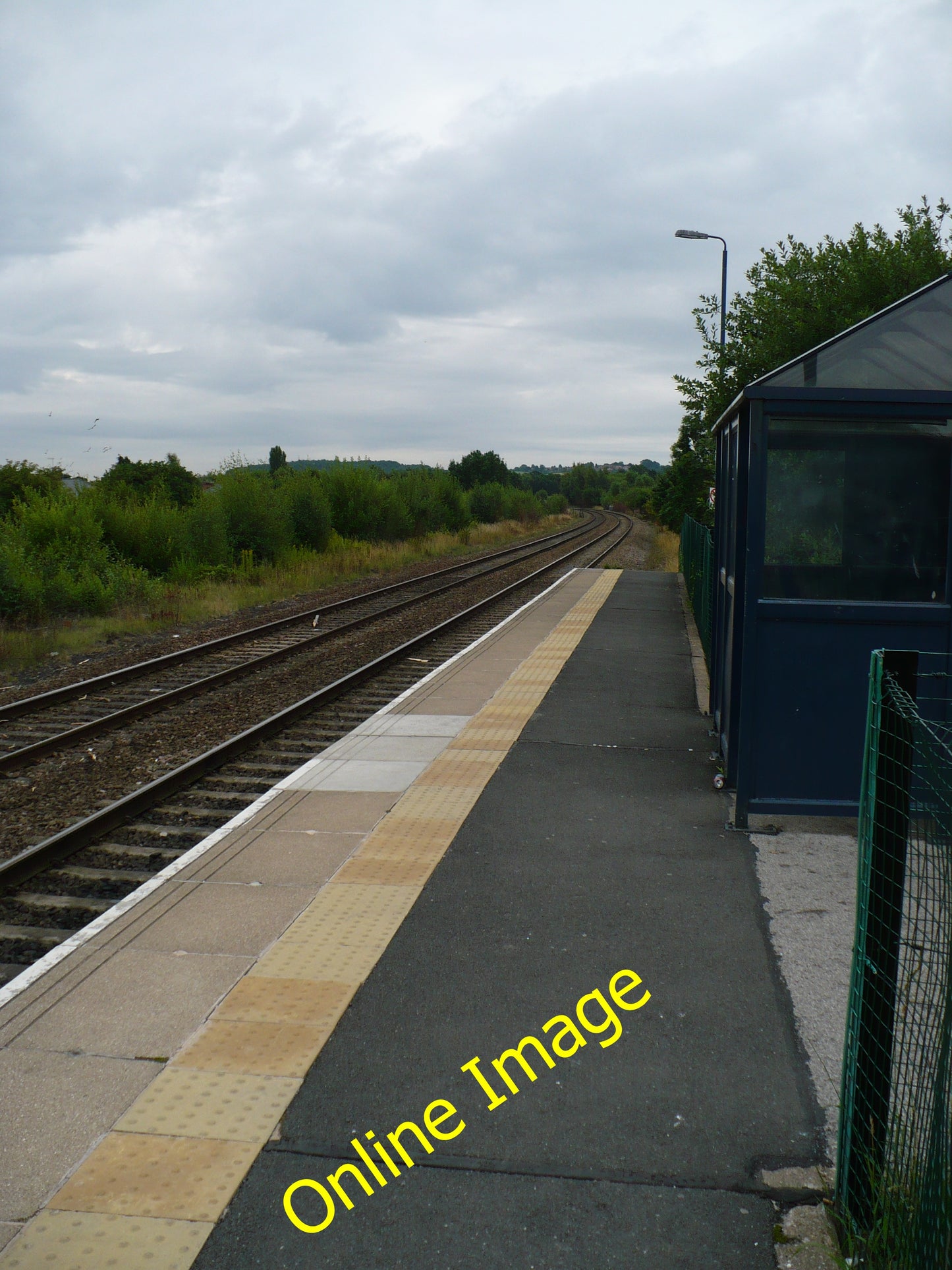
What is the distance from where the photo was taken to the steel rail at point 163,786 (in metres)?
5.86

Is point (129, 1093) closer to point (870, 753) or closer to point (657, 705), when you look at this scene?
point (870, 753)

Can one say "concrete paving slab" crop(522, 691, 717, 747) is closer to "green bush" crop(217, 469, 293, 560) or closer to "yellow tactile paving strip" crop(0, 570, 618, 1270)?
"yellow tactile paving strip" crop(0, 570, 618, 1270)

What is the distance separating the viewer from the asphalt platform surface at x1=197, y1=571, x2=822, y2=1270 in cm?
271

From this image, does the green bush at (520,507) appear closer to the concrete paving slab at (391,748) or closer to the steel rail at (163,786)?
the steel rail at (163,786)

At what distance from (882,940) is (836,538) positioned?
3.41 metres

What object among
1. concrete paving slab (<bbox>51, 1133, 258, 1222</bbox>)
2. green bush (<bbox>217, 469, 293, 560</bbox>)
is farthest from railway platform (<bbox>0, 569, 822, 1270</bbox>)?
green bush (<bbox>217, 469, 293, 560</bbox>)

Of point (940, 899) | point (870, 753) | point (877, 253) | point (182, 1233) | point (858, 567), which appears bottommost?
point (182, 1233)

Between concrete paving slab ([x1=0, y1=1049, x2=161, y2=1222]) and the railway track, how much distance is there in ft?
4.26

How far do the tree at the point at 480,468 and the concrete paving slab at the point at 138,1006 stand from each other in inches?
3378

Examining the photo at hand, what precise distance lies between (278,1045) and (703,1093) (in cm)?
148

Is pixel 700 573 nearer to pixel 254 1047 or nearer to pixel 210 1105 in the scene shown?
pixel 254 1047

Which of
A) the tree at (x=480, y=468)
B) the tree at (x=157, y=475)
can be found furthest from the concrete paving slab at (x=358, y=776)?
the tree at (x=480, y=468)

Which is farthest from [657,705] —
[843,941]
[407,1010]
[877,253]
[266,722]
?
[877,253]

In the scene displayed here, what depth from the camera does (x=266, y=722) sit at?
30.3 ft
